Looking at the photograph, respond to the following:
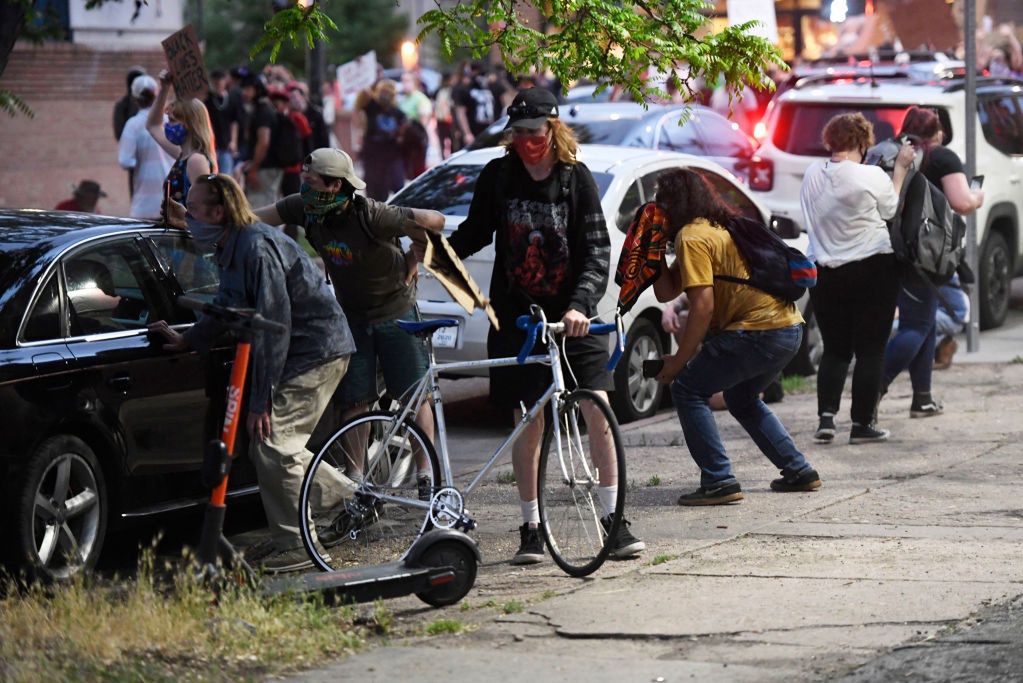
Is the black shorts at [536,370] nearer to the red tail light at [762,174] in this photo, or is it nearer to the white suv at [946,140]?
the white suv at [946,140]

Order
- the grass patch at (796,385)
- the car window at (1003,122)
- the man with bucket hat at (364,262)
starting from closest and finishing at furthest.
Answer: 1. the man with bucket hat at (364,262)
2. the grass patch at (796,385)
3. the car window at (1003,122)

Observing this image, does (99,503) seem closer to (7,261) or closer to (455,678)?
(7,261)

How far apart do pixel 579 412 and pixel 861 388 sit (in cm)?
346

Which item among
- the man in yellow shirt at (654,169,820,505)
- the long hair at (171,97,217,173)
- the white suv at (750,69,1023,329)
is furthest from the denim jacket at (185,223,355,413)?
the white suv at (750,69,1023,329)

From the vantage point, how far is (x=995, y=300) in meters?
15.7

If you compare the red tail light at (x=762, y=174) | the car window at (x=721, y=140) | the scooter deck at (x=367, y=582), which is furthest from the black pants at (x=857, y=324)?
the car window at (x=721, y=140)

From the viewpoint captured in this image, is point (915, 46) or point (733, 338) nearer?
point (733, 338)

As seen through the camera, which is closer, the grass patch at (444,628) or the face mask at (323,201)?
the grass patch at (444,628)

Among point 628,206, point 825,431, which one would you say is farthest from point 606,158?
point 825,431

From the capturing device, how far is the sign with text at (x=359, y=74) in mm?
29109

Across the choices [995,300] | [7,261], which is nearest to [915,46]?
[995,300]

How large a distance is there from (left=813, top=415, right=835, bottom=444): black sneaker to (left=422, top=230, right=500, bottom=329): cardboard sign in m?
3.56

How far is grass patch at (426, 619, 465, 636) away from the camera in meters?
6.39

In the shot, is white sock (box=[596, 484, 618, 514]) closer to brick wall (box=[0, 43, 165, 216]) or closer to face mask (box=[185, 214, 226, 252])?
face mask (box=[185, 214, 226, 252])
